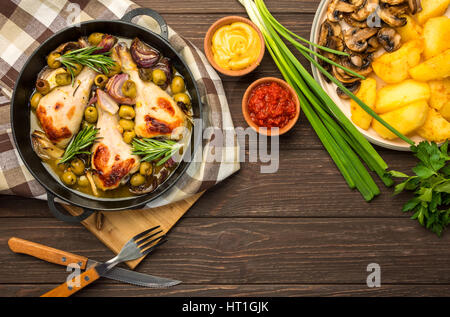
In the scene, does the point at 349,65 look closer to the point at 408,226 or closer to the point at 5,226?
the point at 408,226

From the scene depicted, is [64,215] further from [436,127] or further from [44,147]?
[436,127]

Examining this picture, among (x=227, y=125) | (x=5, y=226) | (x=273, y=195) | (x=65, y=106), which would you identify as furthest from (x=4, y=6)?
(x=273, y=195)

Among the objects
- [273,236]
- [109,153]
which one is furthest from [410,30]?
[109,153]

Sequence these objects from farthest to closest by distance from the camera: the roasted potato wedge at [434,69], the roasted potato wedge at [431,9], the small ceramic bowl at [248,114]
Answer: the small ceramic bowl at [248,114], the roasted potato wedge at [431,9], the roasted potato wedge at [434,69]

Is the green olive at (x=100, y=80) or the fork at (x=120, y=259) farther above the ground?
the green olive at (x=100, y=80)

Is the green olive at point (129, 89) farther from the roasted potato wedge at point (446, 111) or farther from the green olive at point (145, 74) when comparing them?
the roasted potato wedge at point (446, 111)

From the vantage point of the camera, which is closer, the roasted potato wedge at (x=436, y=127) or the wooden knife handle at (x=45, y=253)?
the roasted potato wedge at (x=436, y=127)

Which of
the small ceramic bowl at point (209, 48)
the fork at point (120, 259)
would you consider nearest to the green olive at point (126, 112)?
the small ceramic bowl at point (209, 48)
